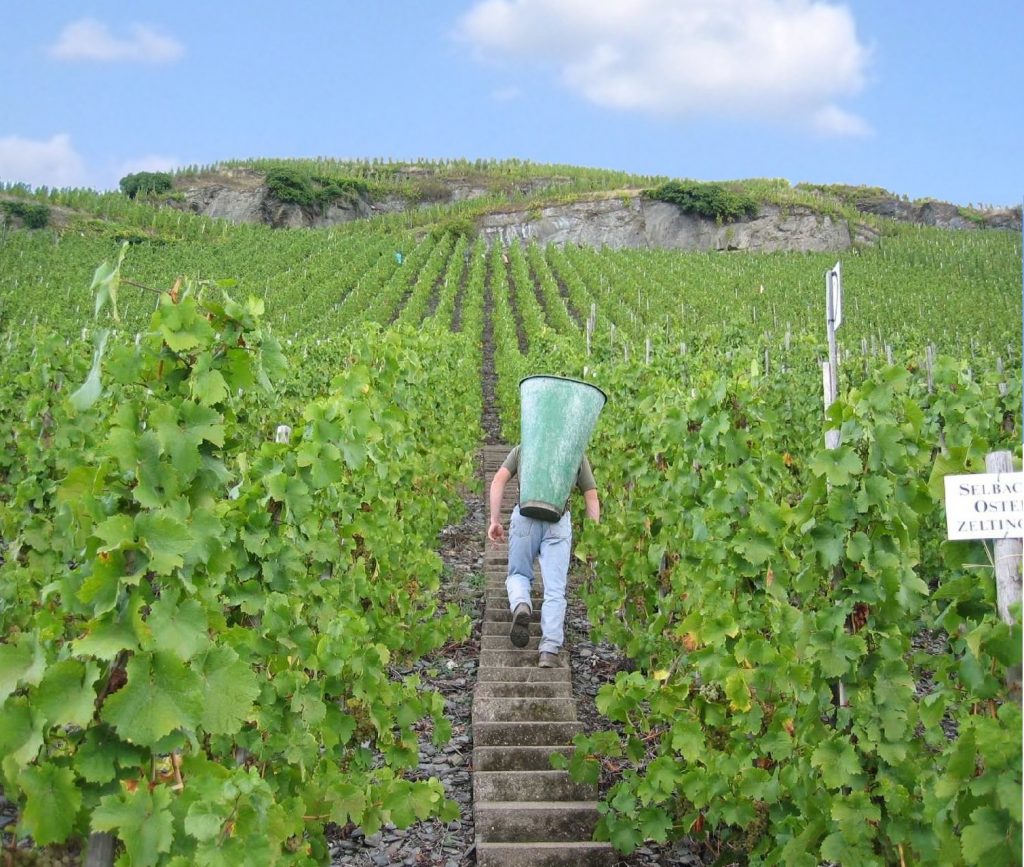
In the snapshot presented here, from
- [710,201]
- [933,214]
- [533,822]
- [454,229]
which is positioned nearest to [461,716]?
[533,822]

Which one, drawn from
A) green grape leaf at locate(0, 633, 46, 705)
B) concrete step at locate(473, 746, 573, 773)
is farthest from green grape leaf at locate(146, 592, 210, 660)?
concrete step at locate(473, 746, 573, 773)

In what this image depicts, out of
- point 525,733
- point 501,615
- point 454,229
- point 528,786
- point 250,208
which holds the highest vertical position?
point 250,208

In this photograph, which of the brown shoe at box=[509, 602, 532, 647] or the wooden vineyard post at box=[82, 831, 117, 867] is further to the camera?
the brown shoe at box=[509, 602, 532, 647]

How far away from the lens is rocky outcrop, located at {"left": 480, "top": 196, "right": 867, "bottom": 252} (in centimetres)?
5019

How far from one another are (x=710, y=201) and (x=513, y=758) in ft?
166

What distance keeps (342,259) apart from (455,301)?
32.5 feet

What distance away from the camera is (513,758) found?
15.6ft

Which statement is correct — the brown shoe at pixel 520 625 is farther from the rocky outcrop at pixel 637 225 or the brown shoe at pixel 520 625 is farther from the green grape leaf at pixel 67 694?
the rocky outcrop at pixel 637 225

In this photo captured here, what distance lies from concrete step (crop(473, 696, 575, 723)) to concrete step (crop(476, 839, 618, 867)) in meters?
0.88

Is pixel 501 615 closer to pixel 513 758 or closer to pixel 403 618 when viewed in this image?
pixel 403 618

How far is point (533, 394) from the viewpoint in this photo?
534 centimetres

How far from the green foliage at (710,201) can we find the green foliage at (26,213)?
31.5m

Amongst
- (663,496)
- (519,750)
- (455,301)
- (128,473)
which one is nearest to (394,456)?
(663,496)

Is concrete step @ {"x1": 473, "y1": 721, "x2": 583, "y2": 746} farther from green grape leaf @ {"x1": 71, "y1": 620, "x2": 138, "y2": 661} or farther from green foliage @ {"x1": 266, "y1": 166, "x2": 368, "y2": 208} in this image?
green foliage @ {"x1": 266, "y1": 166, "x2": 368, "y2": 208}
